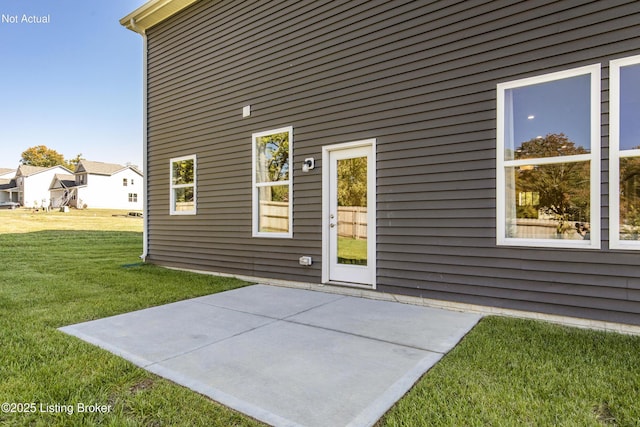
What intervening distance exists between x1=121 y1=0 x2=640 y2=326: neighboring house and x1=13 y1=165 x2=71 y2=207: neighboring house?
41.3 m

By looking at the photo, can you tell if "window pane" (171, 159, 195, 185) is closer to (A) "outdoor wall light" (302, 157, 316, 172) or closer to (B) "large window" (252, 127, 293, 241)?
(B) "large window" (252, 127, 293, 241)

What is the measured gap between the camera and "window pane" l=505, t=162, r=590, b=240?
3.34 m

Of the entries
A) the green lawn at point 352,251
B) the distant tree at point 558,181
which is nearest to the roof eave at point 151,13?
the green lawn at point 352,251

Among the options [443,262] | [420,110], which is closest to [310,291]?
[443,262]

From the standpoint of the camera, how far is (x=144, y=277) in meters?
6.01

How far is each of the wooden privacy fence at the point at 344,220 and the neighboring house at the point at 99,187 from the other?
35.6 m

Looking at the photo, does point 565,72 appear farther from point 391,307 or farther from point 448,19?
point 391,307

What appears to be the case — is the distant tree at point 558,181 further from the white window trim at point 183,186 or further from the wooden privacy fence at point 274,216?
the white window trim at point 183,186

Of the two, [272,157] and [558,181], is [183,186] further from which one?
[558,181]

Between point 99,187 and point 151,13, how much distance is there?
3360 centimetres

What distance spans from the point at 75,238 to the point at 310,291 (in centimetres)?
1129

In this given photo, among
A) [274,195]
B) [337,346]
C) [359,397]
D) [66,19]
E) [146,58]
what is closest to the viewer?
[359,397]

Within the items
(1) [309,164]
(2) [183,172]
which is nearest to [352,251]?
(1) [309,164]

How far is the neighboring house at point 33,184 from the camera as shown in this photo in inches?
1503
